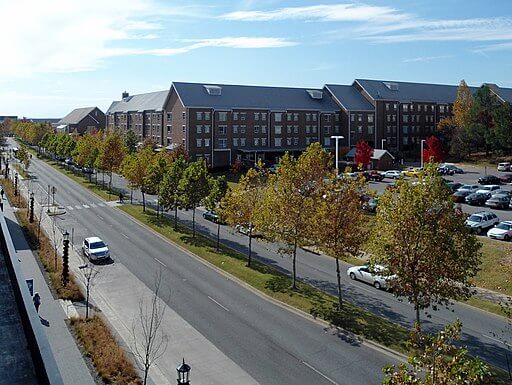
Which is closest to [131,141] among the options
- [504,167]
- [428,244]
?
[504,167]

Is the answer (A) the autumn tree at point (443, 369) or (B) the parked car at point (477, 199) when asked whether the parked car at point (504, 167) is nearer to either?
(B) the parked car at point (477, 199)

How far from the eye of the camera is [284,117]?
85938mm

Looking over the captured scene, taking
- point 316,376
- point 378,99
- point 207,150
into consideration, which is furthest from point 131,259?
point 378,99

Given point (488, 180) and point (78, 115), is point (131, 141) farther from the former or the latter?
point (78, 115)

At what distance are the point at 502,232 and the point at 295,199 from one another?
1888 centimetres

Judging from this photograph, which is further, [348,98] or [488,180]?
[348,98]

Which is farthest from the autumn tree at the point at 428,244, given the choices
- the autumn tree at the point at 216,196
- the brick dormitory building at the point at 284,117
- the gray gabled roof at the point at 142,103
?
the gray gabled roof at the point at 142,103

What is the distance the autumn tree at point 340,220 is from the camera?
77.3ft

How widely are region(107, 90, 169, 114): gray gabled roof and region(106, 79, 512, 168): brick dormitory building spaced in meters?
0.34

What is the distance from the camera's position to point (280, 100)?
87.3 meters

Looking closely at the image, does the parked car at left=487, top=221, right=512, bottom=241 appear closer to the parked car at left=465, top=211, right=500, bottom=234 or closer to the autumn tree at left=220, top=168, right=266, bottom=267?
the parked car at left=465, top=211, right=500, bottom=234

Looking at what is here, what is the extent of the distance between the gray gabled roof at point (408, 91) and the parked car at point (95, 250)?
69402mm

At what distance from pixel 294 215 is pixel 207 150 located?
5435 cm

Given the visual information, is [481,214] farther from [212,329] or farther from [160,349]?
[160,349]
